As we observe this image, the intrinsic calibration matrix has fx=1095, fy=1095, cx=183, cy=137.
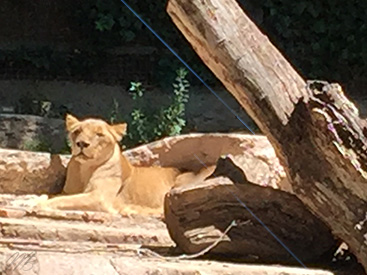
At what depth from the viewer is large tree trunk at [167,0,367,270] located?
2652 millimetres

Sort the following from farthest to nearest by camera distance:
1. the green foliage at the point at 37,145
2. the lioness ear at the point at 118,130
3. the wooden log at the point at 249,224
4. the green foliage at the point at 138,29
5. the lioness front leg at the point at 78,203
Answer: the green foliage at the point at 138,29, the green foliage at the point at 37,145, the lioness ear at the point at 118,130, the lioness front leg at the point at 78,203, the wooden log at the point at 249,224

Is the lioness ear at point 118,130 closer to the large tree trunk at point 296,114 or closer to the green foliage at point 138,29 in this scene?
the large tree trunk at point 296,114

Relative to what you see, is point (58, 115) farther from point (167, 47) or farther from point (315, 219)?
point (315, 219)

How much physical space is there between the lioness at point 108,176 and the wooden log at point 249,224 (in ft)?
4.80

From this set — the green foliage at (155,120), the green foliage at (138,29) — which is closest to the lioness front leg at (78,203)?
the green foliage at (155,120)

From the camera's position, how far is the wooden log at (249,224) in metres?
2.80

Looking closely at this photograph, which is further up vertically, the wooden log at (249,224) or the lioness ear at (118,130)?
the lioness ear at (118,130)

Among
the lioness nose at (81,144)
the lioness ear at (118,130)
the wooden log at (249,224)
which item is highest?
the lioness nose at (81,144)

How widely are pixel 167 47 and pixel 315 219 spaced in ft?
13.2

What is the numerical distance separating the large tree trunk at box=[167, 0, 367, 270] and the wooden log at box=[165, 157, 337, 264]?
4.0 inches

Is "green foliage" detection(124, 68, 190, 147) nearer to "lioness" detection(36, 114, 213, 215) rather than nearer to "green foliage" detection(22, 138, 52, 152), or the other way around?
"green foliage" detection(22, 138, 52, 152)

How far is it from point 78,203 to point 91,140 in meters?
0.27

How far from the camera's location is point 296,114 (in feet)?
9.01

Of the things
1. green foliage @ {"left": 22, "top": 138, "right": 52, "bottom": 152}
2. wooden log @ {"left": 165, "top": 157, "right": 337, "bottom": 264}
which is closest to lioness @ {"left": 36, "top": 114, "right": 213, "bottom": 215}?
green foliage @ {"left": 22, "top": 138, "right": 52, "bottom": 152}
